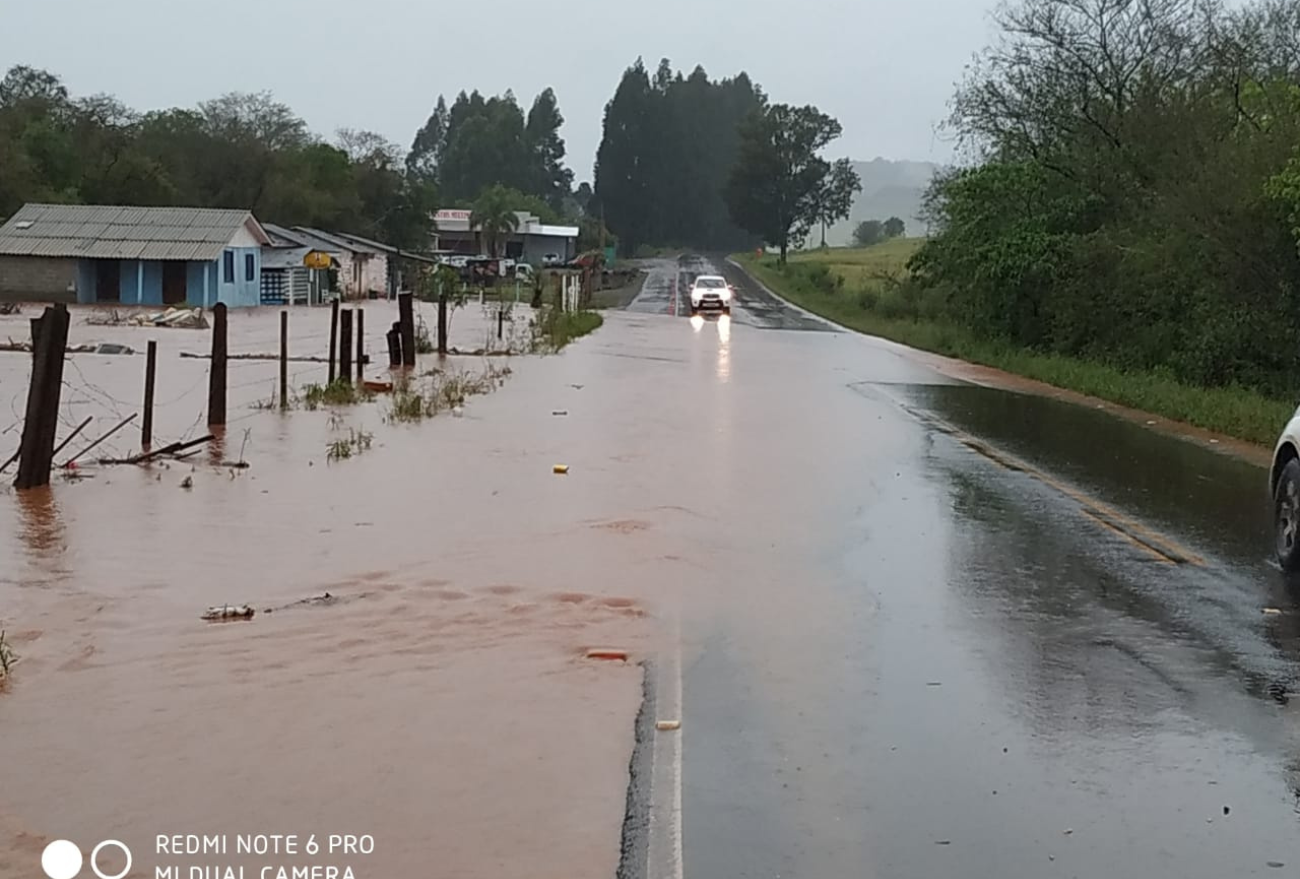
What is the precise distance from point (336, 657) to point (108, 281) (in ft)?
195

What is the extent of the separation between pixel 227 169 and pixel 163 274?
88.8 feet

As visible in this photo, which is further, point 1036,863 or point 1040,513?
point 1040,513

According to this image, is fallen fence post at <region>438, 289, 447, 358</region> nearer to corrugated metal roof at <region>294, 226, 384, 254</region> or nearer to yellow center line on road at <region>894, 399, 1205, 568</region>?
yellow center line on road at <region>894, 399, 1205, 568</region>

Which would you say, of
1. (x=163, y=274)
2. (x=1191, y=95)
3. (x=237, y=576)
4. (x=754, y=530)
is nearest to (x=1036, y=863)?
(x=237, y=576)

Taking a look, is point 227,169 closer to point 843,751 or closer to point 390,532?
point 390,532

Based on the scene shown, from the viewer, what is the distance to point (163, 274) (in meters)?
63.1

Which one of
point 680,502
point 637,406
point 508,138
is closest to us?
point 680,502

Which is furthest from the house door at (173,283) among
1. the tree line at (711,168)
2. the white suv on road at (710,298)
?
the tree line at (711,168)

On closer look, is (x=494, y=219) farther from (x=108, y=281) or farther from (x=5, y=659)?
(x=5, y=659)

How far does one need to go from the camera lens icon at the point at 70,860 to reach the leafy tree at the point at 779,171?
436 ft

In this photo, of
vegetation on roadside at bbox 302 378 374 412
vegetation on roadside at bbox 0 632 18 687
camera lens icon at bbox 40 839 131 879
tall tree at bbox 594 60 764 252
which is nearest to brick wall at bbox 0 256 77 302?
vegetation on roadside at bbox 302 378 374 412

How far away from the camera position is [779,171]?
13788 cm

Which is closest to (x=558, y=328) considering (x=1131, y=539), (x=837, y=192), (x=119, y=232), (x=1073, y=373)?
(x=1073, y=373)

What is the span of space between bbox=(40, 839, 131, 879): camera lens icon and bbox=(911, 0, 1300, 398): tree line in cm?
2024
